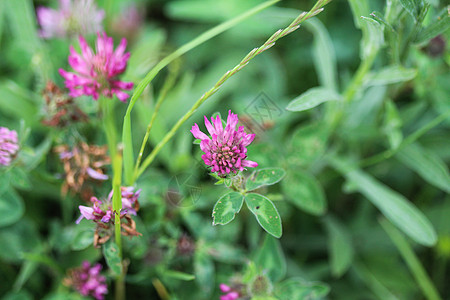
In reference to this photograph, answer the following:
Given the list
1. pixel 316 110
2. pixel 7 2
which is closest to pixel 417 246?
pixel 316 110

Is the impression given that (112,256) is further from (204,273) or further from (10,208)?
(10,208)

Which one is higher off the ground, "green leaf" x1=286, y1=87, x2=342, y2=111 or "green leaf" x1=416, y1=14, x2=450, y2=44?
"green leaf" x1=416, y1=14, x2=450, y2=44

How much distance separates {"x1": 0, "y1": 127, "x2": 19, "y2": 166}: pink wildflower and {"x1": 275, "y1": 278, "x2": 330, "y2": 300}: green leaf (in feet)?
2.17

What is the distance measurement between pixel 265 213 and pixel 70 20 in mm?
1037

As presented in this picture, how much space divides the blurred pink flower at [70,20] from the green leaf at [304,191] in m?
0.77

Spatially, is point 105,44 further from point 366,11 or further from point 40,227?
point 40,227

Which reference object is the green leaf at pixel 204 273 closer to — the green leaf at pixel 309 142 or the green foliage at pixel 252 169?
the green foliage at pixel 252 169

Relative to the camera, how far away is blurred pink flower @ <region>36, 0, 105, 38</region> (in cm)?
146

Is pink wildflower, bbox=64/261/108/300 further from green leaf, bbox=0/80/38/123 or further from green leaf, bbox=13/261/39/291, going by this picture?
green leaf, bbox=0/80/38/123

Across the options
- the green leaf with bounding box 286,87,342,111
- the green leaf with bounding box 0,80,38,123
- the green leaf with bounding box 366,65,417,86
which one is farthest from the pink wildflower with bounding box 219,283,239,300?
the green leaf with bounding box 0,80,38,123

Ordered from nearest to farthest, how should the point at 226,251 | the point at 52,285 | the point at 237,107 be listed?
1. the point at 226,251
2. the point at 52,285
3. the point at 237,107

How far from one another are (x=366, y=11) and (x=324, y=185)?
67 centimetres

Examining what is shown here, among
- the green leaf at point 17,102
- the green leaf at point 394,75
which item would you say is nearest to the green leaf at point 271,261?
the green leaf at point 394,75

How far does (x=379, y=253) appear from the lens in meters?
1.53
